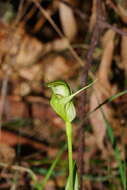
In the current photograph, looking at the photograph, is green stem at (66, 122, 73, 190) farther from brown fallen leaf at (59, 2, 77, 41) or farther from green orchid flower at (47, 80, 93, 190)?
brown fallen leaf at (59, 2, 77, 41)

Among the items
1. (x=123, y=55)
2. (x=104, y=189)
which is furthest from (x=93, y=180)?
(x=123, y=55)

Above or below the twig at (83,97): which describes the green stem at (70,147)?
below

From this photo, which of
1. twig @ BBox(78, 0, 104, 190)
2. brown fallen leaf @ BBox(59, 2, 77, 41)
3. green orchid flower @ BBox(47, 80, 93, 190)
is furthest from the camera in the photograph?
brown fallen leaf @ BBox(59, 2, 77, 41)

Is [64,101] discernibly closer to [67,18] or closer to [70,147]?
[70,147]

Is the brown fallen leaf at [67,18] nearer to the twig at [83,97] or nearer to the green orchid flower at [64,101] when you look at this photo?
the twig at [83,97]

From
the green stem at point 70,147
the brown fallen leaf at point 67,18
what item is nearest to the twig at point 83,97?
the green stem at point 70,147

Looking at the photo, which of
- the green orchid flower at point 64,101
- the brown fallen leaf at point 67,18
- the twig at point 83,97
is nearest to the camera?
the green orchid flower at point 64,101

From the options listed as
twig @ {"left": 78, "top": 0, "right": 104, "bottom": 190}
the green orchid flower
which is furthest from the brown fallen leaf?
the green orchid flower

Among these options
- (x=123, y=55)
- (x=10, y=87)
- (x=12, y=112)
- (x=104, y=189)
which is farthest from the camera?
(x=10, y=87)

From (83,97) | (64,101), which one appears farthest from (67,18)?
(64,101)

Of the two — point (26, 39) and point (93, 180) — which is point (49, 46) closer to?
point (26, 39)

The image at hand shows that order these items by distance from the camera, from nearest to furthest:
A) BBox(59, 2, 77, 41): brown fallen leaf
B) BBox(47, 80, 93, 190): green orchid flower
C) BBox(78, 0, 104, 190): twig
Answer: BBox(47, 80, 93, 190): green orchid flower
BBox(78, 0, 104, 190): twig
BBox(59, 2, 77, 41): brown fallen leaf
